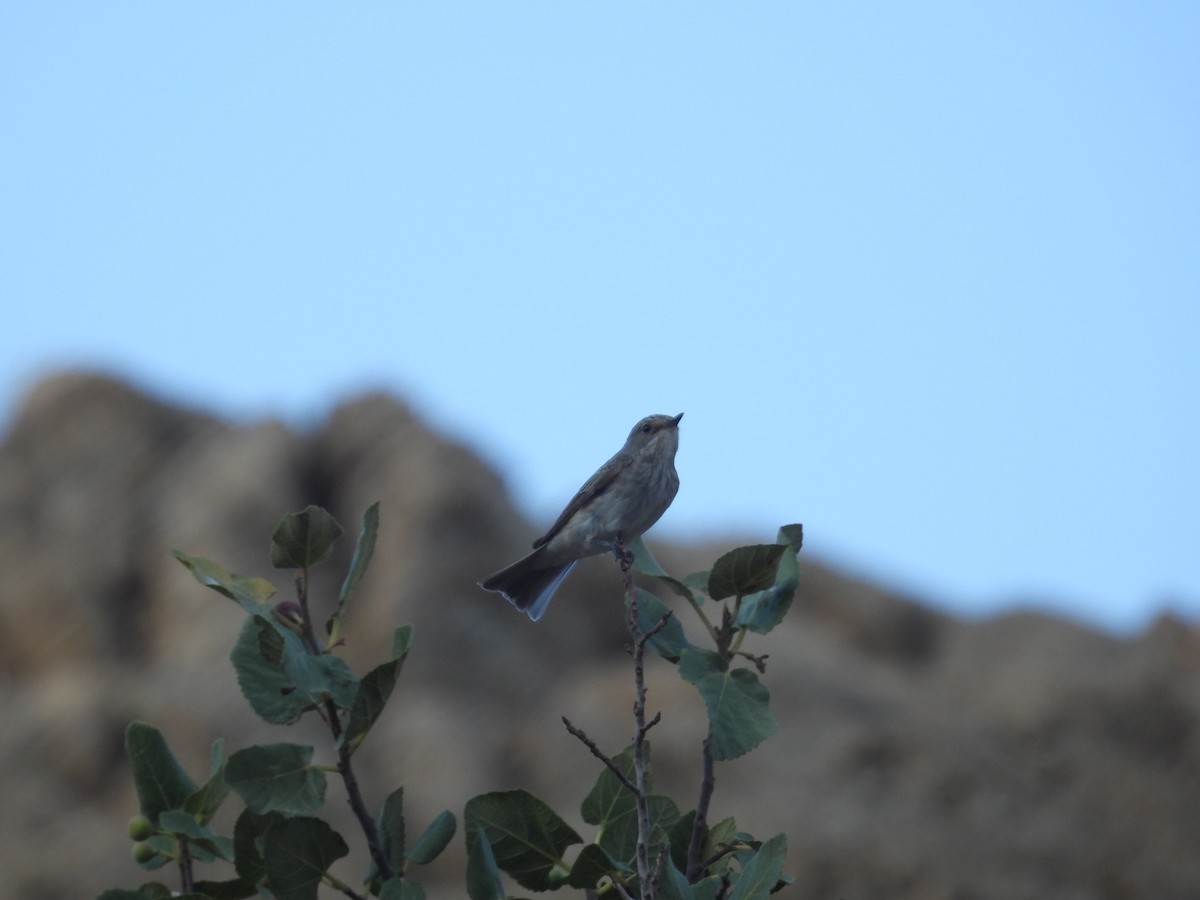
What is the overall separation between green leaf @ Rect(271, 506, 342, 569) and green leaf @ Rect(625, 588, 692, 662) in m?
0.73

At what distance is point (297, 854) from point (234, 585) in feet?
2.08

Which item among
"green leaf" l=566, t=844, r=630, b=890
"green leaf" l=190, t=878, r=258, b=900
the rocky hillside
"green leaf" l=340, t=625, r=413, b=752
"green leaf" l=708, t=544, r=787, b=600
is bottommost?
the rocky hillside

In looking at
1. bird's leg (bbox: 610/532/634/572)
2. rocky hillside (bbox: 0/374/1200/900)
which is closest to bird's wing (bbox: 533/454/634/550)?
bird's leg (bbox: 610/532/634/572)

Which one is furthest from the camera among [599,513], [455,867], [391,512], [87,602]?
[391,512]

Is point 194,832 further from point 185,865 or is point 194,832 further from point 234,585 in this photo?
point 234,585

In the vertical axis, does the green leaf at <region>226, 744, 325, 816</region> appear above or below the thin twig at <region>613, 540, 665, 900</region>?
below

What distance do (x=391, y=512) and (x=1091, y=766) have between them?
684cm

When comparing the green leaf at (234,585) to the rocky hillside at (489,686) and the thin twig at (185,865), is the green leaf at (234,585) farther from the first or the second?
the rocky hillside at (489,686)

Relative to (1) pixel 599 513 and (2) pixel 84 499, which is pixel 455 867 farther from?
(1) pixel 599 513

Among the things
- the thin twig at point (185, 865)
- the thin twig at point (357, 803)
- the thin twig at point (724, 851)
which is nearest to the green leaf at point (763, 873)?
the thin twig at point (724, 851)

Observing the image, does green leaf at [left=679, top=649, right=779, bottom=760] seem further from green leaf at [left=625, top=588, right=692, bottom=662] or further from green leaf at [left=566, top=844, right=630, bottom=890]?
green leaf at [left=566, top=844, right=630, bottom=890]

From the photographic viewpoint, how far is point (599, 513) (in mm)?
5223

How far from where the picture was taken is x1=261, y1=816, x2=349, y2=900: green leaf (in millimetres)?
3426

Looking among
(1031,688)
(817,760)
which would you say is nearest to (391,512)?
(817,760)
